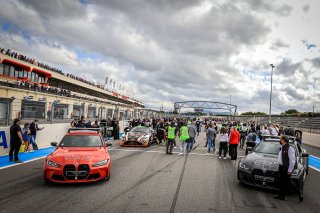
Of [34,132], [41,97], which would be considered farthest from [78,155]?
[41,97]

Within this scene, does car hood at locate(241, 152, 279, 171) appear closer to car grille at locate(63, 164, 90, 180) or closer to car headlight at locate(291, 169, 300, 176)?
car headlight at locate(291, 169, 300, 176)

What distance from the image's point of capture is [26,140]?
12094 millimetres

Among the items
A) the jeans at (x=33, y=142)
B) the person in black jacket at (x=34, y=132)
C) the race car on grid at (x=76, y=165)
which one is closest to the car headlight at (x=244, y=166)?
the race car on grid at (x=76, y=165)

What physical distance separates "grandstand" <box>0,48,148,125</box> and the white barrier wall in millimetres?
454

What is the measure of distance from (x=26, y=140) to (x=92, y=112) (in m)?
10.9

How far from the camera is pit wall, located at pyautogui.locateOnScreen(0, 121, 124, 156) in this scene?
1076 cm

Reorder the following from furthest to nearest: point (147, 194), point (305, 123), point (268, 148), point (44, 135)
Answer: point (305, 123) < point (44, 135) < point (268, 148) < point (147, 194)

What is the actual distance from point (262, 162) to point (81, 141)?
547 cm

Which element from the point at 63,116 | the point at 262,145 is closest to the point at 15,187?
the point at 262,145

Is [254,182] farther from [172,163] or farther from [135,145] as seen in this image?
[135,145]

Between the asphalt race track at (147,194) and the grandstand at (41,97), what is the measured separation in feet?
15.4

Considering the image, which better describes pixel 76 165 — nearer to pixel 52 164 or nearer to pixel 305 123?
pixel 52 164

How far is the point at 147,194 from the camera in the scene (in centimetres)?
592

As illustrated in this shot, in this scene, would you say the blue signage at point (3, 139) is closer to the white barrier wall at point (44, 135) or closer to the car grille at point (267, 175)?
the white barrier wall at point (44, 135)
